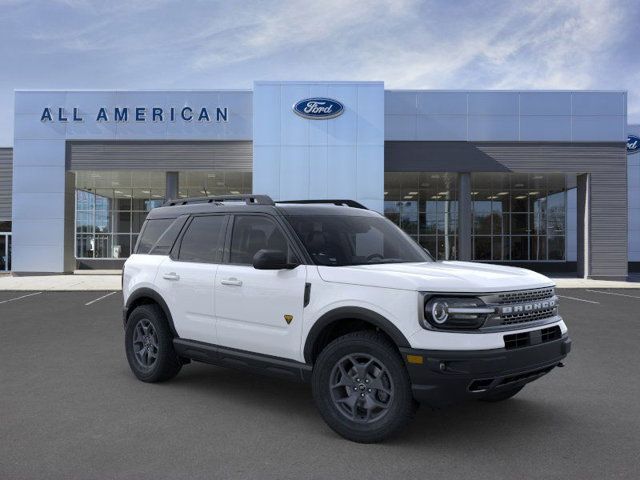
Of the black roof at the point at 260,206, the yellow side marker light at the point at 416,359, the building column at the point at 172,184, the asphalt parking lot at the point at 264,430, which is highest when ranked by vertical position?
the building column at the point at 172,184

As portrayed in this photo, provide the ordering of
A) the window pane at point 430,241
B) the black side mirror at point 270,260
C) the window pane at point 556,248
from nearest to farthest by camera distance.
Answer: the black side mirror at point 270,260 → the window pane at point 556,248 → the window pane at point 430,241

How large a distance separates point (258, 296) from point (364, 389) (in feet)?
4.28

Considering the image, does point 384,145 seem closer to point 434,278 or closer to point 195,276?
point 195,276

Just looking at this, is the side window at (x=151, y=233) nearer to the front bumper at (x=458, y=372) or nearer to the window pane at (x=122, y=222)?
the front bumper at (x=458, y=372)

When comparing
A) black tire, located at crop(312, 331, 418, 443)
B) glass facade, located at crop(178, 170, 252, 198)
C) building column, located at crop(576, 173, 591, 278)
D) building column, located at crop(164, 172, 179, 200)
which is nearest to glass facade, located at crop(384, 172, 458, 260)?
building column, located at crop(576, 173, 591, 278)

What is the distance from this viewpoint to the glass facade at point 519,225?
33.4 metres

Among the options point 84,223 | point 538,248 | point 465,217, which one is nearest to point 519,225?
point 538,248

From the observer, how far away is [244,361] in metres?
5.05

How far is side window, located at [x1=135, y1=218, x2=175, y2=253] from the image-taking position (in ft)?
21.1

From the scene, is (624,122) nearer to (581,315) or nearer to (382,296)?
(581,315)

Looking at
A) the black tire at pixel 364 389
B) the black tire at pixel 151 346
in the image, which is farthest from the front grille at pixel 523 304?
the black tire at pixel 151 346

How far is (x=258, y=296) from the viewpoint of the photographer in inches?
194

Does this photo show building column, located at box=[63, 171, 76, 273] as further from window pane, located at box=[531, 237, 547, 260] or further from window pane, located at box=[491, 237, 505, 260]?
window pane, located at box=[531, 237, 547, 260]

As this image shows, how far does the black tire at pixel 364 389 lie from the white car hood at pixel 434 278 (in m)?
0.44
